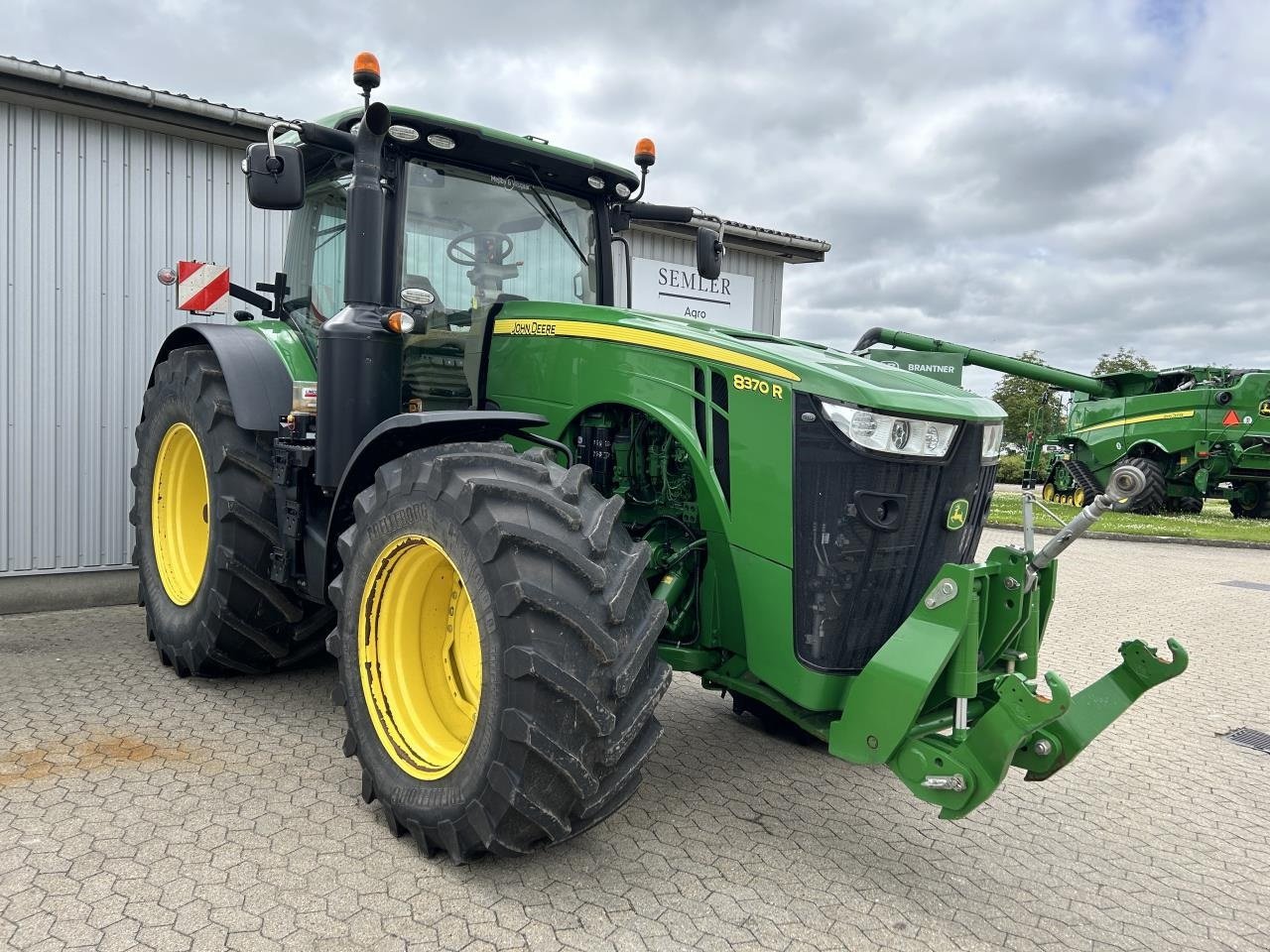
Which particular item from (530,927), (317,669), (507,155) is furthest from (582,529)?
(317,669)

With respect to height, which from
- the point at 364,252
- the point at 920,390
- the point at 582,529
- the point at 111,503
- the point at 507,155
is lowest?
the point at 111,503

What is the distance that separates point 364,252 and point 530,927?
2.45 meters

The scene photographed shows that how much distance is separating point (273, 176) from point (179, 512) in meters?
2.53

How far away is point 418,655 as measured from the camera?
3244 millimetres

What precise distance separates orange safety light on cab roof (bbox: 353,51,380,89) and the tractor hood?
3.24 feet

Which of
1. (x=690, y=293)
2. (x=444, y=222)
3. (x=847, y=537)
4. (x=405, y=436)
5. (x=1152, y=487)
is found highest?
(x=690, y=293)

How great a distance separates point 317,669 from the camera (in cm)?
500

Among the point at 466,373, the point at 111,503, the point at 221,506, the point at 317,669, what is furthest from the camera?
the point at 111,503

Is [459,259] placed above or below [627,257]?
below

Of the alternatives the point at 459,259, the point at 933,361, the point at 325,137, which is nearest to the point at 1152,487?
the point at 933,361

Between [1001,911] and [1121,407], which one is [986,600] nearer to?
[1001,911]

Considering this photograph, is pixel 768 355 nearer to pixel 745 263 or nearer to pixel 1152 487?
pixel 745 263

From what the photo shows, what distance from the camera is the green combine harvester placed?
16250 millimetres

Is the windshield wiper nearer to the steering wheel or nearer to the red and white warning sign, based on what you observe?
the steering wheel
